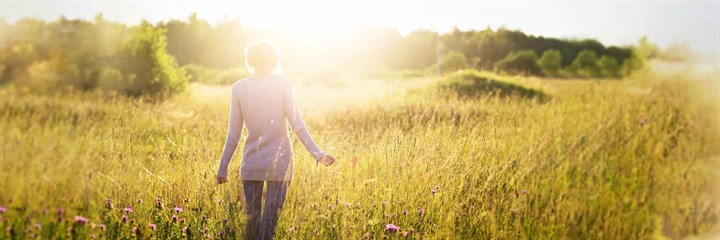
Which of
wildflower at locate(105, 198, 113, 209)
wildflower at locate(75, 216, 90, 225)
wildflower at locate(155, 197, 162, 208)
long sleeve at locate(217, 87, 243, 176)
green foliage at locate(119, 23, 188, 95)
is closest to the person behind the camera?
wildflower at locate(75, 216, 90, 225)

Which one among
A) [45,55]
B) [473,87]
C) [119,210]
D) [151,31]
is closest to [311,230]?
[119,210]

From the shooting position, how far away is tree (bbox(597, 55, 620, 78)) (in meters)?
27.2

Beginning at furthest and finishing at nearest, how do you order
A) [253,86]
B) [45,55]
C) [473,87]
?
[473,87], [45,55], [253,86]

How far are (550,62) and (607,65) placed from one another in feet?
9.27

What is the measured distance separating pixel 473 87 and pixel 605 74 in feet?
44.6

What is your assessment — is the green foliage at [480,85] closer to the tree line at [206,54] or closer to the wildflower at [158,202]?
the tree line at [206,54]

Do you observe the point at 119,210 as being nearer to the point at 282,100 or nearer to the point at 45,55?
the point at 282,100

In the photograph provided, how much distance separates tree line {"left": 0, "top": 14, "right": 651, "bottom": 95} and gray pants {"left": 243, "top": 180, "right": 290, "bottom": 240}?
229cm

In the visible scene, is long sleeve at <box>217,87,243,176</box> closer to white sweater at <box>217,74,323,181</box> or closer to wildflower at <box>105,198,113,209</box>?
white sweater at <box>217,74,323,181</box>

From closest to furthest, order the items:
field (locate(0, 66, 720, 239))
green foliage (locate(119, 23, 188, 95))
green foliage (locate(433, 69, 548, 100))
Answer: field (locate(0, 66, 720, 239))
green foliage (locate(119, 23, 188, 95))
green foliage (locate(433, 69, 548, 100))

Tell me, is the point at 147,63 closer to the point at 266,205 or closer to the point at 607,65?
the point at 266,205

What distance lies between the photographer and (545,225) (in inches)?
154

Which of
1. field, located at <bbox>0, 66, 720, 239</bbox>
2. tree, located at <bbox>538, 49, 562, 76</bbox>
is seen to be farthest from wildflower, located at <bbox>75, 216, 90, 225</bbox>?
tree, located at <bbox>538, 49, 562, 76</bbox>

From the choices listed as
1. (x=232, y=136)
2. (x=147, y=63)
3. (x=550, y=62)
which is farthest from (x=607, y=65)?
(x=232, y=136)
